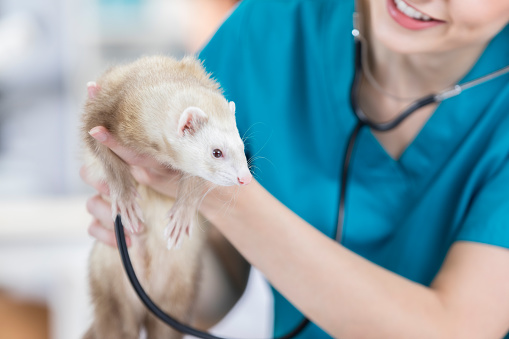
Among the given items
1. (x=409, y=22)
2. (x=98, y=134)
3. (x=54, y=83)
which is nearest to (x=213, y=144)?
(x=98, y=134)

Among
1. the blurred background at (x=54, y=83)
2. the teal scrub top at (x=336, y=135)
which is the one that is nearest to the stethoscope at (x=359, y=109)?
the teal scrub top at (x=336, y=135)

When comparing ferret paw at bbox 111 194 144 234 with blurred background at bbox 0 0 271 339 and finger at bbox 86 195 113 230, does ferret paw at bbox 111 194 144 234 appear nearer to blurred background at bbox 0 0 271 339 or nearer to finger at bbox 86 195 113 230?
finger at bbox 86 195 113 230

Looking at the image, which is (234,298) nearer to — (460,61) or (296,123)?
(296,123)

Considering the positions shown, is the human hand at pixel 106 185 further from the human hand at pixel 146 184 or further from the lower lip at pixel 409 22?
the lower lip at pixel 409 22

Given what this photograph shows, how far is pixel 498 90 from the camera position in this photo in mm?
748

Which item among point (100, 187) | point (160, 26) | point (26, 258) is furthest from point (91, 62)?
point (100, 187)

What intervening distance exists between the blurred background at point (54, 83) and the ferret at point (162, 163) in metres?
1.15

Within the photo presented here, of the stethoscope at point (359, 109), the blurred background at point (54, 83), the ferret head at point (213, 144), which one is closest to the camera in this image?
the ferret head at point (213, 144)

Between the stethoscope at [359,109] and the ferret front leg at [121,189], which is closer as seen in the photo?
the ferret front leg at [121,189]

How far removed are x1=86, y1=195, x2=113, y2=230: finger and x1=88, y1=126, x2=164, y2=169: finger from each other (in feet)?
0.33

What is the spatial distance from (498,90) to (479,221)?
20 centimetres

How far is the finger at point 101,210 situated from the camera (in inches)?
24.9

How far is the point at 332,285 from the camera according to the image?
0.63 meters

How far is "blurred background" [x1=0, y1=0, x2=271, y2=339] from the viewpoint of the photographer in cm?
181
